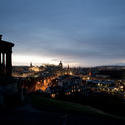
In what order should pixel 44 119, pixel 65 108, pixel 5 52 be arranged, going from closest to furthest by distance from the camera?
pixel 44 119
pixel 65 108
pixel 5 52

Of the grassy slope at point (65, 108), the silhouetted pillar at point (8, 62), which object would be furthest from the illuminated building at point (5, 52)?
the grassy slope at point (65, 108)

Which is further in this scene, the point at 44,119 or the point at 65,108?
the point at 65,108

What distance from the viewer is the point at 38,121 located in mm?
7449

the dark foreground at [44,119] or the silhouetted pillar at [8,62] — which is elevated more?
the silhouetted pillar at [8,62]

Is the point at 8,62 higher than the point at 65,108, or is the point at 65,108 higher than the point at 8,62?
the point at 8,62

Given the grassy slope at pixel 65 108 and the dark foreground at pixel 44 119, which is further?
the grassy slope at pixel 65 108

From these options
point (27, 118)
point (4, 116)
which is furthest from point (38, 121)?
point (4, 116)

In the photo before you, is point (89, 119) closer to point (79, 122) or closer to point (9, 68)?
point (79, 122)

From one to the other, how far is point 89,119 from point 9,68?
861 centimetres

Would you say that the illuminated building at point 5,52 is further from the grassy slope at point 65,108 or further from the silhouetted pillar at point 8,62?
the grassy slope at point 65,108

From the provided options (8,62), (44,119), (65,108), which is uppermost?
(8,62)

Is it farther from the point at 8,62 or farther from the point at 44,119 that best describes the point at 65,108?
the point at 8,62

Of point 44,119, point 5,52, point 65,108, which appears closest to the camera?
point 44,119

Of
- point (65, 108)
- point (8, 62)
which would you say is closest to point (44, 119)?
point (65, 108)
